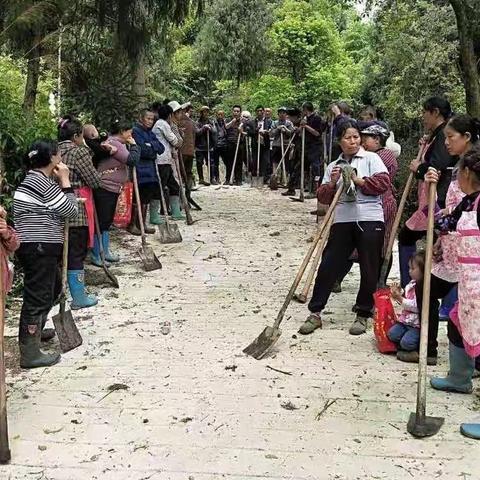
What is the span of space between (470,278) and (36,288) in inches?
113

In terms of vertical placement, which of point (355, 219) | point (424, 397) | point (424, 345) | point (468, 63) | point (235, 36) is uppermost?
point (235, 36)

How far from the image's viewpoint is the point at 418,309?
181 inches

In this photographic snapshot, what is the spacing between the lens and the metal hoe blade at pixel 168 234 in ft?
29.0

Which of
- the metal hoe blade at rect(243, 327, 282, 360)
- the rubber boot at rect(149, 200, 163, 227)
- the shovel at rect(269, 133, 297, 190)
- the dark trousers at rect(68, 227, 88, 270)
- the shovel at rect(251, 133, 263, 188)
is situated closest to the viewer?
the metal hoe blade at rect(243, 327, 282, 360)

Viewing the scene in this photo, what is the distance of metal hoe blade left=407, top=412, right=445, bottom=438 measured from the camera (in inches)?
141

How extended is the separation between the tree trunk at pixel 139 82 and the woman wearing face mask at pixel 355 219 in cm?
605

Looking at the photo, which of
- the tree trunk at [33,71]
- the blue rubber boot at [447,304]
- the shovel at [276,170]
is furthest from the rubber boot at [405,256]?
the shovel at [276,170]

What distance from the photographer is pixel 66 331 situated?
16.7 feet

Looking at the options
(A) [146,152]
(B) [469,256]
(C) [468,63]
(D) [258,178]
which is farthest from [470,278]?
(D) [258,178]

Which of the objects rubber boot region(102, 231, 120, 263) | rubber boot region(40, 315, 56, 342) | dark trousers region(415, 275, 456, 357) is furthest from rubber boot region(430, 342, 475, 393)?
rubber boot region(102, 231, 120, 263)

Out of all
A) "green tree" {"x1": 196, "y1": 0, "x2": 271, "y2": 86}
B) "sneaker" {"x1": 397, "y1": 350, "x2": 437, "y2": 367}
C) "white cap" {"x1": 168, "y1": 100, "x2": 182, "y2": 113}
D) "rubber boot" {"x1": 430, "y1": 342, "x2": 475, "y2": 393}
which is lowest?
"sneaker" {"x1": 397, "y1": 350, "x2": 437, "y2": 367}

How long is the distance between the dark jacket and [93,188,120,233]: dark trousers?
1514 millimetres

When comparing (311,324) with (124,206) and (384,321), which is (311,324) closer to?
(384,321)

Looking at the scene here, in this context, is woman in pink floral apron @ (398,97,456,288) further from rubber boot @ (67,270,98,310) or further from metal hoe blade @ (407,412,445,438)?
rubber boot @ (67,270,98,310)
